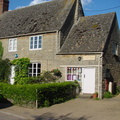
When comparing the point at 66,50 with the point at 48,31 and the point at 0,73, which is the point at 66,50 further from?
the point at 0,73

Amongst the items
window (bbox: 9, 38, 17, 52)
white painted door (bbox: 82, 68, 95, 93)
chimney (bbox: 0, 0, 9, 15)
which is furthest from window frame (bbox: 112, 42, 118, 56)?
chimney (bbox: 0, 0, 9, 15)

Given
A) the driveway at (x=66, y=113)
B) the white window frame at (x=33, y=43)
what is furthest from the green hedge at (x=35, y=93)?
the white window frame at (x=33, y=43)

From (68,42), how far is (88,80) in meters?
3.97

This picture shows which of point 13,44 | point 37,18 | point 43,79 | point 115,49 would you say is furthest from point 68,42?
point 13,44

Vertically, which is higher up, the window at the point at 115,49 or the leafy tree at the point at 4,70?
the window at the point at 115,49

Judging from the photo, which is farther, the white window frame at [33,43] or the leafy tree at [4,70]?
the leafy tree at [4,70]

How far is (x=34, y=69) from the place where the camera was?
17.9m

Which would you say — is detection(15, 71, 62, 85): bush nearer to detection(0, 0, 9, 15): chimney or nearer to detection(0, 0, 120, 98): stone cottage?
detection(0, 0, 120, 98): stone cottage

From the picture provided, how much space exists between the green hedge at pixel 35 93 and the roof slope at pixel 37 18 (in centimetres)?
681

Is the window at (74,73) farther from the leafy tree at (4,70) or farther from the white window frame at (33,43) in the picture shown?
the leafy tree at (4,70)

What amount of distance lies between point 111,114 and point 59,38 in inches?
356

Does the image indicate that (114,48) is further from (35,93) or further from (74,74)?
(35,93)

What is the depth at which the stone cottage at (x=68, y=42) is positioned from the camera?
14898mm

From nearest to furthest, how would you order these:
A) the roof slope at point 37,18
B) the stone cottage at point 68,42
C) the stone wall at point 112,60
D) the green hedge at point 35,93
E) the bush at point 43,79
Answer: the green hedge at point 35,93, the stone cottage at point 68,42, the stone wall at point 112,60, the bush at point 43,79, the roof slope at point 37,18
